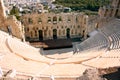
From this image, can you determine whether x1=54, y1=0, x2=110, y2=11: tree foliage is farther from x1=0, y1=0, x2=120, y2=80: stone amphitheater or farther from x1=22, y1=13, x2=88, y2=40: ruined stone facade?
x1=0, y1=0, x2=120, y2=80: stone amphitheater

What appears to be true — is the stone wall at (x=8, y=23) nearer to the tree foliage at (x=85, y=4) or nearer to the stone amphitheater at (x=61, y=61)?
the stone amphitheater at (x=61, y=61)

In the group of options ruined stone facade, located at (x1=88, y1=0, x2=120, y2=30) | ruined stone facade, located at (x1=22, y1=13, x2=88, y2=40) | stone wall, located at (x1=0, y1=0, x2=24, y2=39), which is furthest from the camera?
ruined stone facade, located at (x1=22, y1=13, x2=88, y2=40)

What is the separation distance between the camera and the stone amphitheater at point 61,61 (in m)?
16.5

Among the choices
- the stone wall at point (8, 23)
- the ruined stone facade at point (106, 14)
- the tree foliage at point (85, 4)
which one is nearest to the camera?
the stone wall at point (8, 23)

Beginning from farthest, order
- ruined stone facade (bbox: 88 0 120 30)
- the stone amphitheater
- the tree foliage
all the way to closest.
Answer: the tree foliage
ruined stone facade (bbox: 88 0 120 30)
the stone amphitheater

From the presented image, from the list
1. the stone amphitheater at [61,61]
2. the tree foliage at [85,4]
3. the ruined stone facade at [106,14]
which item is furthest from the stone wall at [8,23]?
the tree foliage at [85,4]

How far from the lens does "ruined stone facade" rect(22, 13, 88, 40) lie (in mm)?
33719

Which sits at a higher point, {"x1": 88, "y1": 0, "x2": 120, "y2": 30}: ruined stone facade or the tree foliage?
{"x1": 88, "y1": 0, "x2": 120, "y2": 30}: ruined stone facade

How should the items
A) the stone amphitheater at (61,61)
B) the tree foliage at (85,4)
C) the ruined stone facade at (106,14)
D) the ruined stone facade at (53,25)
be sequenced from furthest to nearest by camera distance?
1. the tree foliage at (85,4)
2. the ruined stone facade at (53,25)
3. the ruined stone facade at (106,14)
4. the stone amphitheater at (61,61)

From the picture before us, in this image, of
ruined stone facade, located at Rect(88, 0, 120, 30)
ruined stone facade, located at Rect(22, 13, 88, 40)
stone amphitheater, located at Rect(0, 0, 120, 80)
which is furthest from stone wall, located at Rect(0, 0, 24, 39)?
ruined stone facade, located at Rect(88, 0, 120, 30)

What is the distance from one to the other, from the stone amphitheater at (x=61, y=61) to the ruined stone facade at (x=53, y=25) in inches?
211

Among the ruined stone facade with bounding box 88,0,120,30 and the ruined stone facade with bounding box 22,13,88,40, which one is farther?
the ruined stone facade with bounding box 22,13,88,40

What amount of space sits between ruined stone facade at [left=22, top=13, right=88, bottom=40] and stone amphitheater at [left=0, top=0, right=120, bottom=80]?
5360mm

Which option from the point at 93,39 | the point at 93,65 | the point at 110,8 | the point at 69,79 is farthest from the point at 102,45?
the point at 69,79
